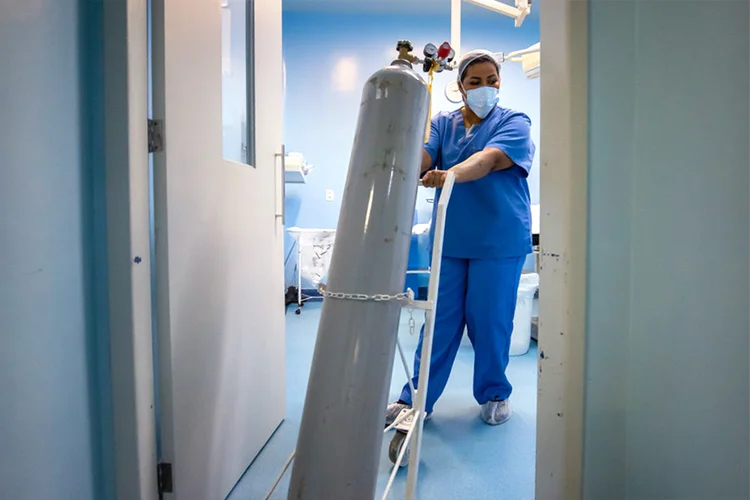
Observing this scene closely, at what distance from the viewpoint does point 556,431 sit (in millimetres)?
662

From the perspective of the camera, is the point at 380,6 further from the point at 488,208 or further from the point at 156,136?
the point at 156,136

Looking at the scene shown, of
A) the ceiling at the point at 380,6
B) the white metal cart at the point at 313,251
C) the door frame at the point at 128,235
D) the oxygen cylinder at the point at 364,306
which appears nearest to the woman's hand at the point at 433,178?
the oxygen cylinder at the point at 364,306

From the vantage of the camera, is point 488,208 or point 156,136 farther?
point 488,208

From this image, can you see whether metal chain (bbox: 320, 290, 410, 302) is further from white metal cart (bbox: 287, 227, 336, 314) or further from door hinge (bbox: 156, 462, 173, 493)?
white metal cart (bbox: 287, 227, 336, 314)

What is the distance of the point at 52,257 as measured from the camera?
616 mm

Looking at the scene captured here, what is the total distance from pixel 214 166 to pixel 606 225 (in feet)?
2.66

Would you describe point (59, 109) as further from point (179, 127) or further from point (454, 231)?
point (454, 231)

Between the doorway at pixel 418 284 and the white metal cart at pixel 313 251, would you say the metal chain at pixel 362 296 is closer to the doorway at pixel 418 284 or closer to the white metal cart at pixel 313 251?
the doorway at pixel 418 284

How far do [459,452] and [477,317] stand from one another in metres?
0.42

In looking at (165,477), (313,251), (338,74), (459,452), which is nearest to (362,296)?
(165,477)

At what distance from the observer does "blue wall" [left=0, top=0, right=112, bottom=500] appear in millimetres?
545

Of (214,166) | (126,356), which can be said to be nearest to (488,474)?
(126,356)

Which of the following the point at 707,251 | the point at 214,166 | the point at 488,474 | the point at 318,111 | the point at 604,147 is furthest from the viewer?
the point at 318,111

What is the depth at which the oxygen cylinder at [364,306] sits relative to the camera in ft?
2.17
